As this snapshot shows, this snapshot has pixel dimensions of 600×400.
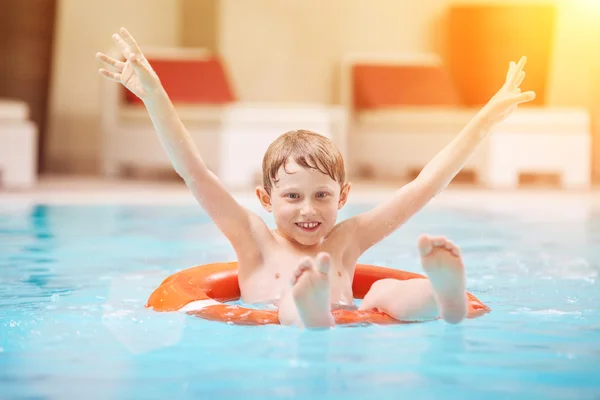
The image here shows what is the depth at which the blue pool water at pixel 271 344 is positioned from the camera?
1709 millimetres

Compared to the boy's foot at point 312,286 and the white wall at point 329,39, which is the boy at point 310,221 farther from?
the white wall at point 329,39

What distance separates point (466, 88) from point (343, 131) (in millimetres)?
2034

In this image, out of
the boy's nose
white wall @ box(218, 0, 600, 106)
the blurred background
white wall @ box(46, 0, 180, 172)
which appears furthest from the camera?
white wall @ box(218, 0, 600, 106)

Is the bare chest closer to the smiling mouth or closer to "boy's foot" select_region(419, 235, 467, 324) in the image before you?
the smiling mouth

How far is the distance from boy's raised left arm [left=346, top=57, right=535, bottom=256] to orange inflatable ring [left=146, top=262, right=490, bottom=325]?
0.29 m

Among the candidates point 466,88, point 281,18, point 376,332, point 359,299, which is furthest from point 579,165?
point 376,332

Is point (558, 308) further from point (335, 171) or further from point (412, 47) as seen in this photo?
point (412, 47)

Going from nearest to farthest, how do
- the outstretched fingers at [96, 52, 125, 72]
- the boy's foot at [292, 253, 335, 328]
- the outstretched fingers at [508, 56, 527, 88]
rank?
the boy's foot at [292, 253, 335, 328] → the outstretched fingers at [96, 52, 125, 72] → the outstretched fingers at [508, 56, 527, 88]

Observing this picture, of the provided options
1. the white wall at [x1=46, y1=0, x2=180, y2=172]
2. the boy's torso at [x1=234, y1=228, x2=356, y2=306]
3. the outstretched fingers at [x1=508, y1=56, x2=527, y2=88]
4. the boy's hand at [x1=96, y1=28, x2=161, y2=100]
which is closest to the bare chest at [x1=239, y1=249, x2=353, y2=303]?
the boy's torso at [x1=234, y1=228, x2=356, y2=306]

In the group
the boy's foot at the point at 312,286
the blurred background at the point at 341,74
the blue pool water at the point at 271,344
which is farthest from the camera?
the blurred background at the point at 341,74

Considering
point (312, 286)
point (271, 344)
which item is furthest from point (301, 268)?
point (271, 344)

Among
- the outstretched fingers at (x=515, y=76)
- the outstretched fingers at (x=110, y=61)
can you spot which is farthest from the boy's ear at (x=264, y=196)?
the outstretched fingers at (x=515, y=76)

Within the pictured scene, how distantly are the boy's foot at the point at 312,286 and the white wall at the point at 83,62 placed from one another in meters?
7.32

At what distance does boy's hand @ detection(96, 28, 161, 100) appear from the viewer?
2.22 metres
